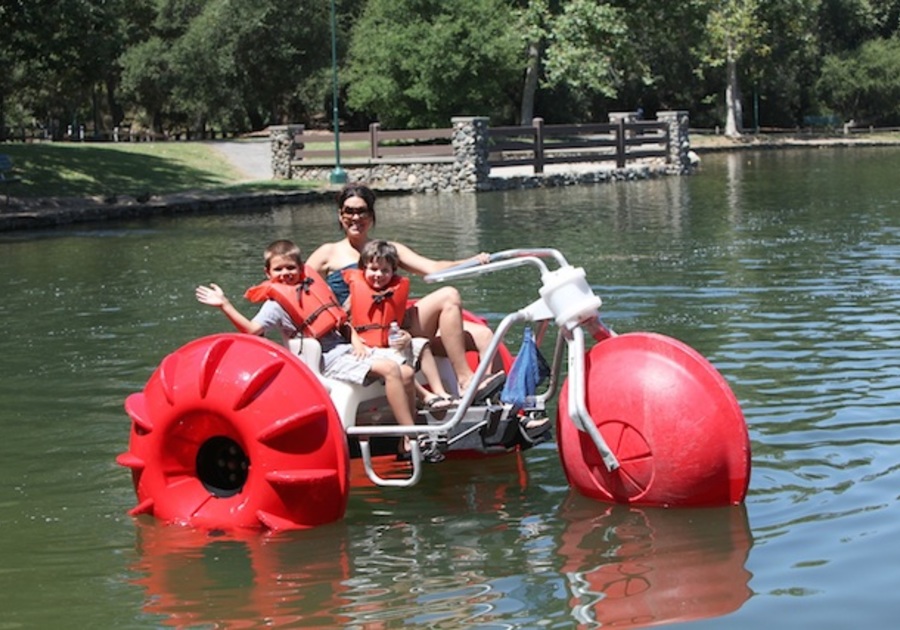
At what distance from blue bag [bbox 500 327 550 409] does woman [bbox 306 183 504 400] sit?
82mm

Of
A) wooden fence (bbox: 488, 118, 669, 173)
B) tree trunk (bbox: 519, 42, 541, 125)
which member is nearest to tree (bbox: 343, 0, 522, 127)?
tree trunk (bbox: 519, 42, 541, 125)

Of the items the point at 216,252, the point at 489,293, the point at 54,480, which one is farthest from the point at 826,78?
the point at 54,480

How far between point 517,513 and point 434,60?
40.2 m

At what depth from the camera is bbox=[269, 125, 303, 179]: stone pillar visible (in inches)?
1569

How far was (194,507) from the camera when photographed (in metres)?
8.02

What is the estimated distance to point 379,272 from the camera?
8367 mm

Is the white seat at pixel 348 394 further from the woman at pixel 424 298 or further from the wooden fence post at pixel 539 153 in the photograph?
the wooden fence post at pixel 539 153

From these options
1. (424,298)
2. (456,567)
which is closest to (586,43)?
(424,298)

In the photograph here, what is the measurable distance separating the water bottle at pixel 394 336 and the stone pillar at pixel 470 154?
2951cm

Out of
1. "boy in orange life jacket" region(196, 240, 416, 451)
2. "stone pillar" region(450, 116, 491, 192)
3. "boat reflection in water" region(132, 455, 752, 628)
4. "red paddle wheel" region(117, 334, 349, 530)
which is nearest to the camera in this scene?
"boat reflection in water" region(132, 455, 752, 628)

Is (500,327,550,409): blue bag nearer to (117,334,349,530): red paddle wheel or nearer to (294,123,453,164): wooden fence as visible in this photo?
(117,334,349,530): red paddle wheel

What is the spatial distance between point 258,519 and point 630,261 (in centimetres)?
1190

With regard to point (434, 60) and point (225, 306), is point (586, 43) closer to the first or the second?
point (434, 60)

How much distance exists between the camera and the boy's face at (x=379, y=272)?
27.4 ft
